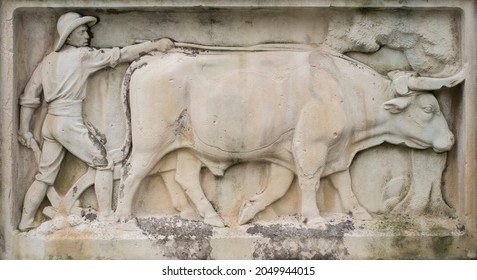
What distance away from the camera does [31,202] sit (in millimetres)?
6980

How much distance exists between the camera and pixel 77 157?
276 inches

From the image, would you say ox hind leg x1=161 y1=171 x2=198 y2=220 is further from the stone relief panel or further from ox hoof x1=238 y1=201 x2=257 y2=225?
ox hoof x1=238 y1=201 x2=257 y2=225

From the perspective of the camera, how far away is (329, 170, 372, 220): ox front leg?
702 centimetres

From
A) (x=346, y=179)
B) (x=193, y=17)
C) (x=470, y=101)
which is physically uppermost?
(x=193, y=17)

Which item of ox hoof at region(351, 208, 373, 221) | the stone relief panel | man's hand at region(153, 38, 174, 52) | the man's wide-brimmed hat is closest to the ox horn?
the stone relief panel

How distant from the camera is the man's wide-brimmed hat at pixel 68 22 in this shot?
6.88 metres

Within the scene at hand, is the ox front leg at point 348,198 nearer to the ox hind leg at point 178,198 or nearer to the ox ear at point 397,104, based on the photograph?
the ox ear at point 397,104

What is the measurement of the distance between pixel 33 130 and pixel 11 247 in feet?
2.84

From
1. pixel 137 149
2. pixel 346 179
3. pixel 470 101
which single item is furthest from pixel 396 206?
pixel 137 149

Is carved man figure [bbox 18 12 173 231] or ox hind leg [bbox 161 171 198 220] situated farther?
ox hind leg [bbox 161 171 198 220]

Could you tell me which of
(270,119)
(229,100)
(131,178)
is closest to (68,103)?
(131,178)

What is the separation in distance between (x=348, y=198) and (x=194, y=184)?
3.71 feet

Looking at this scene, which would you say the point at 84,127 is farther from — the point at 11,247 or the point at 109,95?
the point at 11,247

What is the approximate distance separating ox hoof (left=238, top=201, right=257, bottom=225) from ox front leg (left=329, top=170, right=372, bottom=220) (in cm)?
65
